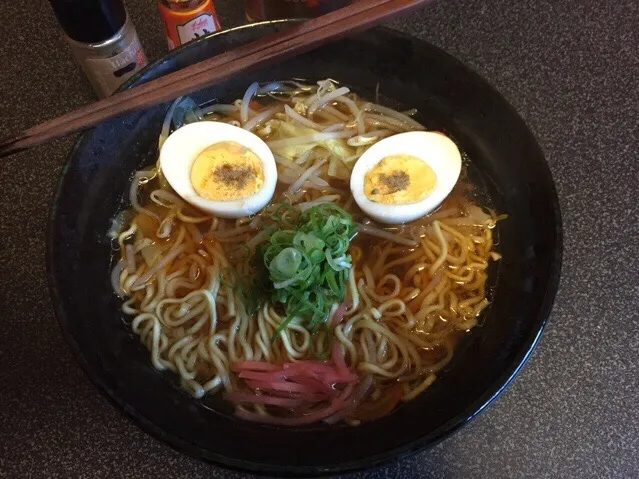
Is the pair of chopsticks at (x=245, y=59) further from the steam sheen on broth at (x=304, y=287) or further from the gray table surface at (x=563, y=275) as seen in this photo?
the gray table surface at (x=563, y=275)

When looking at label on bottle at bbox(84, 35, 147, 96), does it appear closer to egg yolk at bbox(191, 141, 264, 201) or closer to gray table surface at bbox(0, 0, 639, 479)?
gray table surface at bbox(0, 0, 639, 479)

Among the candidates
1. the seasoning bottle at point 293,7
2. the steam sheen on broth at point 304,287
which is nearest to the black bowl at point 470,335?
the steam sheen on broth at point 304,287

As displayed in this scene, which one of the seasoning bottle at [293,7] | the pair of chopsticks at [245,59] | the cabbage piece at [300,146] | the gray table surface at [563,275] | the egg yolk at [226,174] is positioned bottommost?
the gray table surface at [563,275]

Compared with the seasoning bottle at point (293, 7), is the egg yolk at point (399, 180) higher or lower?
lower

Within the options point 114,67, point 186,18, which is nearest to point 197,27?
point 186,18

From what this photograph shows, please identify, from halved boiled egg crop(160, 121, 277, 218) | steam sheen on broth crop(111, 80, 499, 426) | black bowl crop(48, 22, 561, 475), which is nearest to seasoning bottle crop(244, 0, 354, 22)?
black bowl crop(48, 22, 561, 475)

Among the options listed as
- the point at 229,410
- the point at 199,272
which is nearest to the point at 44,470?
the point at 229,410
